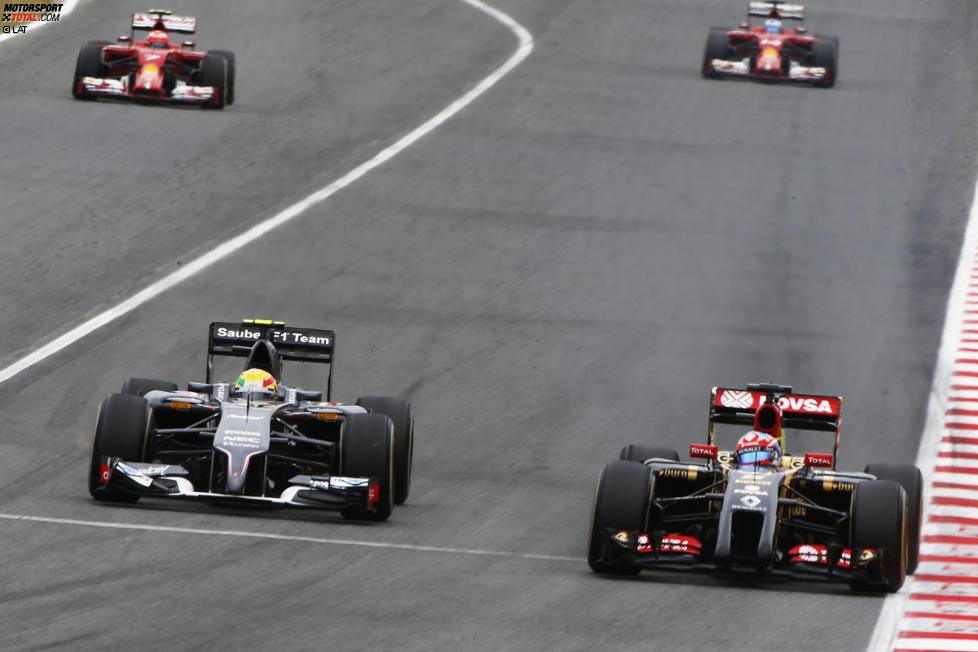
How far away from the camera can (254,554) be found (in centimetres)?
1398

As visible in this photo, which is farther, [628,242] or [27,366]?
[628,242]

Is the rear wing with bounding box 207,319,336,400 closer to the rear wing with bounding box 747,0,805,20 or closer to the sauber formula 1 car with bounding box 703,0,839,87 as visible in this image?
the sauber formula 1 car with bounding box 703,0,839,87

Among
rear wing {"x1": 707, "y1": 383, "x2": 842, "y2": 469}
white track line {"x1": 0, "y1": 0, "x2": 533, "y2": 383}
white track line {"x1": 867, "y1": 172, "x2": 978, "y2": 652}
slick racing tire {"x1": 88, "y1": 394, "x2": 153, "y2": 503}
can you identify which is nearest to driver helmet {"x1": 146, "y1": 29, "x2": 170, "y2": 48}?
white track line {"x1": 0, "y1": 0, "x2": 533, "y2": 383}

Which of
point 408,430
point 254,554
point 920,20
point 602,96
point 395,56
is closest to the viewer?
point 254,554

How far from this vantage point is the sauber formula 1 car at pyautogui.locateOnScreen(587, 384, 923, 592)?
14.0m

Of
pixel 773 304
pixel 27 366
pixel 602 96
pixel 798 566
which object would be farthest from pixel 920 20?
pixel 798 566

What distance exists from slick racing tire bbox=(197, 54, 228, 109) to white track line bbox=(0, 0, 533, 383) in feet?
10.9

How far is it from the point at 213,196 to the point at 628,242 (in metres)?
6.06

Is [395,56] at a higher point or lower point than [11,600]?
higher

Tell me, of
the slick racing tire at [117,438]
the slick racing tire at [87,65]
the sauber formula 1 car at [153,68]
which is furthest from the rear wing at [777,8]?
the slick racing tire at [117,438]

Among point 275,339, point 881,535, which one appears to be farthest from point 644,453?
point 275,339

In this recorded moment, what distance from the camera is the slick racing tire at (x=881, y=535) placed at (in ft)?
45.5

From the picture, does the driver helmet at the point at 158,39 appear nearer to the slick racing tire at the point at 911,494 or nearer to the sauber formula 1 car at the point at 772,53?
the sauber formula 1 car at the point at 772,53

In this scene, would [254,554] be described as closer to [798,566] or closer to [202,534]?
A: [202,534]
